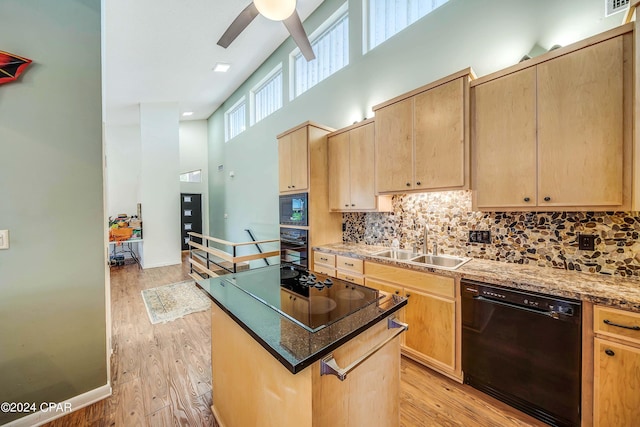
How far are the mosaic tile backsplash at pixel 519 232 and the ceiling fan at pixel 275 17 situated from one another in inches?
77.8

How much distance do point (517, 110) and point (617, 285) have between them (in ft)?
4.11

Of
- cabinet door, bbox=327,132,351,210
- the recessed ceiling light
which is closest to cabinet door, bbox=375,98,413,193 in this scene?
cabinet door, bbox=327,132,351,210

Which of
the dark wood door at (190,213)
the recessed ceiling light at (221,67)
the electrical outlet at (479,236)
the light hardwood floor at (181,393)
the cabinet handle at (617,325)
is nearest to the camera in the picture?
the cabinet handle at (617,325)

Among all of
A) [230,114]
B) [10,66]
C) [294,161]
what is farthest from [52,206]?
[230,114]

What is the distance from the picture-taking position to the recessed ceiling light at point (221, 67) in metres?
4.77

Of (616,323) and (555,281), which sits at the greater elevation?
(555,281)

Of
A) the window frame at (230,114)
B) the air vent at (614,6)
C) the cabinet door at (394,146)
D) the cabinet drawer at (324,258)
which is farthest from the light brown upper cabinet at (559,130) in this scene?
the window frame at (230,114)

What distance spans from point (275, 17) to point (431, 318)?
9.24 ft

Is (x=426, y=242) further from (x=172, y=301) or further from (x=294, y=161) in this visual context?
(x=172, y=301)

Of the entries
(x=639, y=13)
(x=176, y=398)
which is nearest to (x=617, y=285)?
(x=639, y=13)

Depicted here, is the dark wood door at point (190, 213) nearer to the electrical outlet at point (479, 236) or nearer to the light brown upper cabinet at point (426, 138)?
the light brown upper cabinet at point (426, 138)

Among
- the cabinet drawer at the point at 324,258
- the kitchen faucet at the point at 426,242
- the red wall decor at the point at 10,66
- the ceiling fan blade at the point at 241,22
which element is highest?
the ceiling fan blade at the point at 241,22

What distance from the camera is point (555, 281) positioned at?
5.15ft

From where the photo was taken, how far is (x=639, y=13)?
52.3 inches
